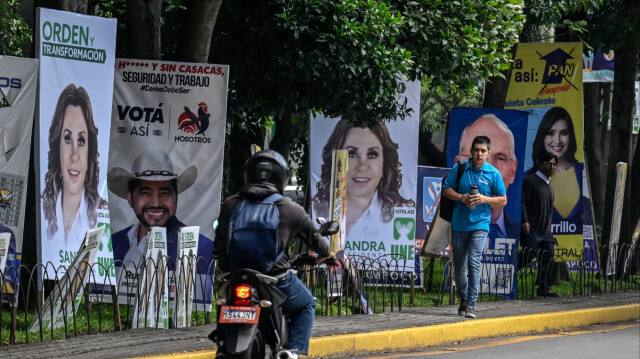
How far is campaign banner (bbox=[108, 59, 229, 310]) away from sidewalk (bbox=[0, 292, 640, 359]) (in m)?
1.43

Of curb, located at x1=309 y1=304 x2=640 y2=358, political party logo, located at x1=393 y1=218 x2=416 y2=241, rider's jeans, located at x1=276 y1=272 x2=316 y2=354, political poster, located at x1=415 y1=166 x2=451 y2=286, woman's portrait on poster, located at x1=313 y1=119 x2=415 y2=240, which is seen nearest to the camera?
rider's jeans, located at x1=276 y1=272 x2=316 y2=354

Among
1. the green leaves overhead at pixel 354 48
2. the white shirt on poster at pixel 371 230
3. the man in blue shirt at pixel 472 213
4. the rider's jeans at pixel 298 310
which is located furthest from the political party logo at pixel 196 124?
the rider's jeans at pixel 298 310

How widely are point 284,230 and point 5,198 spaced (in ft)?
12.1

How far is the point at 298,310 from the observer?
702 cm

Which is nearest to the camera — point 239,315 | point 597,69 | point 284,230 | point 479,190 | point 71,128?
point 239,315

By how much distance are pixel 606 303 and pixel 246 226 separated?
811 cm

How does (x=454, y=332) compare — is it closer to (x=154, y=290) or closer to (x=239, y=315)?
(x=154, y=290)

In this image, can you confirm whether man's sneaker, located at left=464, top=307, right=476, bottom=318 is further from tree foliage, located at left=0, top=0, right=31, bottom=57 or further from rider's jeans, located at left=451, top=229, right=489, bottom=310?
tree foliage, located at left=0, top=0, right=31, bottom=57

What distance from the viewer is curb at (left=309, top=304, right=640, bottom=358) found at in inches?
384

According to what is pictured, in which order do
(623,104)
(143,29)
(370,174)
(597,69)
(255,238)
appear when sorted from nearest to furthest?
(255,238), (143,29), (370,174), (623,104), (597,69)

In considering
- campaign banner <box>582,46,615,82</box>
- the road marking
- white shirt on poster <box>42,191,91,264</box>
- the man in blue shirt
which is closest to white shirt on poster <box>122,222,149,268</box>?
white shirt on poster <box>42,191,91,264</box>

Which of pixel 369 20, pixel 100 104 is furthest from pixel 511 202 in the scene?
pixel 100 104

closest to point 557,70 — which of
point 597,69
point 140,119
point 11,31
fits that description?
point 597,69

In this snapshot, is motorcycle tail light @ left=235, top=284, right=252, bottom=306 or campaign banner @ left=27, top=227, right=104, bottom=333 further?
campaign banner @ left=27, top=227, right=104, bottom=333
